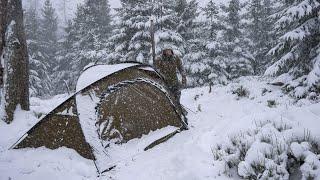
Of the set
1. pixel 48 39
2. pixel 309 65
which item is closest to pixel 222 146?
pixel 309 65

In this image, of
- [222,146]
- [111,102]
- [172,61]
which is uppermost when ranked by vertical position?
[172,61]

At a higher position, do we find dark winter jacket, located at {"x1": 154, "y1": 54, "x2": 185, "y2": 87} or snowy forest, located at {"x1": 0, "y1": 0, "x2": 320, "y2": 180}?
dark winter jacket, located at {"x1": 154, "y1": 54, "x2": 185, "y2": 87}

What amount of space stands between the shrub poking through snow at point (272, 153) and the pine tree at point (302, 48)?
5.82 m

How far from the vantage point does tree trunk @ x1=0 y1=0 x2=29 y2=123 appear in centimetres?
821

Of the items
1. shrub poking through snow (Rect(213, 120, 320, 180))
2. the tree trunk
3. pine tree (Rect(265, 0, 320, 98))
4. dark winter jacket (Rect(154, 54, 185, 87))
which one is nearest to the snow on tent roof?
dark winter jacket (Rect(154, 54, 185, 87))

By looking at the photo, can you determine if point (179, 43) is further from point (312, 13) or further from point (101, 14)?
point (101, 14)

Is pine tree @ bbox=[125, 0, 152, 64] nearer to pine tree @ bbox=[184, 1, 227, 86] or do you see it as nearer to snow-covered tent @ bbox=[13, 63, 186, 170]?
pine tree @ bbox=[184, 1, 227, 86]

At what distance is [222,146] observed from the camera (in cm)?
505

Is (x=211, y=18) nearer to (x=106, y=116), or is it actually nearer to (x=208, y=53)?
(x=208, y=53)

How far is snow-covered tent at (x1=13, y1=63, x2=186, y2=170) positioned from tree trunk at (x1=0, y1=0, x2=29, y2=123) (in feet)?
7.02

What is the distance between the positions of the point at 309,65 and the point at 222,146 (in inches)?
286

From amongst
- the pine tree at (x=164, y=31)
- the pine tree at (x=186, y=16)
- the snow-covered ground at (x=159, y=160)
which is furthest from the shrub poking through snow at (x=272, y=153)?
the pine tree at (x=186, y=16)

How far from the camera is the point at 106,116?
6340 millimetres

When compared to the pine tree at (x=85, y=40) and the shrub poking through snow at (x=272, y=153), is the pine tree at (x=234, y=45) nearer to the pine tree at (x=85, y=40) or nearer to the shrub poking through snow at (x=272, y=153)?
the pine tree at (x=85, y=40)
